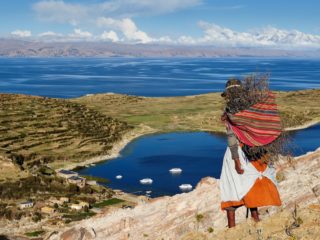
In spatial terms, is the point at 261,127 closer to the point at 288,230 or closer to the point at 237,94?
the point at 237,94

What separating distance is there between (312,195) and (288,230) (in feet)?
20.4

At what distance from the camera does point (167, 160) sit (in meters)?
84.5

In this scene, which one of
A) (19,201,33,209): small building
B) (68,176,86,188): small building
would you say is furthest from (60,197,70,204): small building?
(68,176,86,188): small building

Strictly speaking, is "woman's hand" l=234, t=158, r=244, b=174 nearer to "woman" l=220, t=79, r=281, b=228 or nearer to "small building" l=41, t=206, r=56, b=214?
"woman" l=220, t=79, r=281, b=228

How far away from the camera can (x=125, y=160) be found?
84.9 m

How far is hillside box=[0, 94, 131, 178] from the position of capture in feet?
280

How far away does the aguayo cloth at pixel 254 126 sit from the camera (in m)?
10.2

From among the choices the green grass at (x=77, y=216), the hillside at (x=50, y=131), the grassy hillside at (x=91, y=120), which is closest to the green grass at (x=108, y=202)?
the green grass at (x=77, y=216)

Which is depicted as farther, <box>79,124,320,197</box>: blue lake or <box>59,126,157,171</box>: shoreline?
<box>59,126,157,171</box>: shoreline

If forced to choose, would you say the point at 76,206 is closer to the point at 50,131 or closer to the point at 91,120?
the point at 50,131

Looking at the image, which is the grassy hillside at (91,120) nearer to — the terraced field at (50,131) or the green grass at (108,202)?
the terraced field at (50,131)

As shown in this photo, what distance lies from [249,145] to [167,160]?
7465 centimetres

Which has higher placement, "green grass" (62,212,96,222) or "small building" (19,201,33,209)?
"green grass" (62,212,96,222)

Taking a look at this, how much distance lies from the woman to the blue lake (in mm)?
51858
